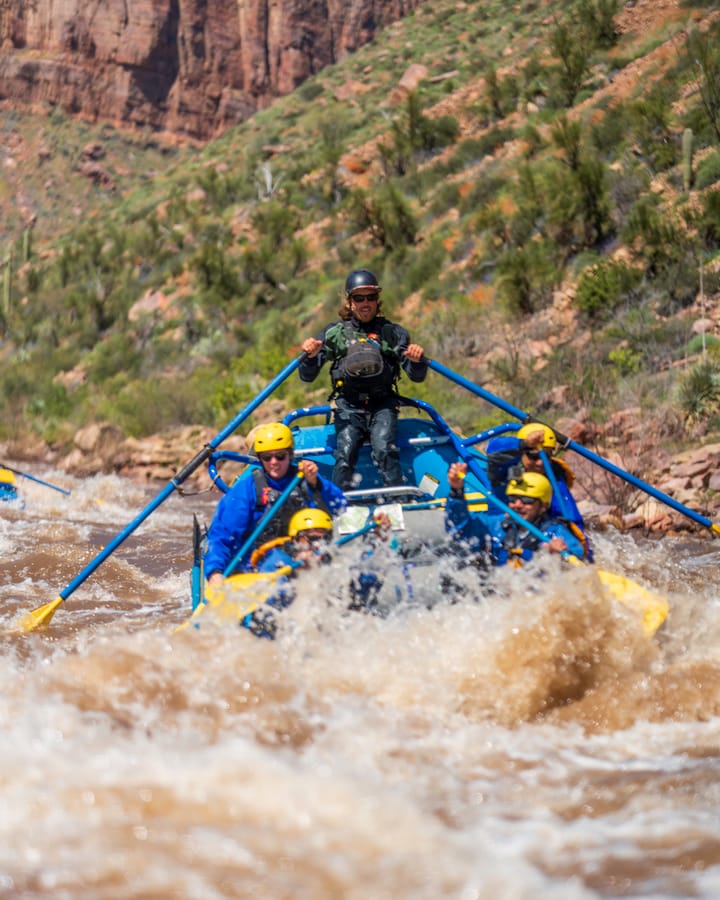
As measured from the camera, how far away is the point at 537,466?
6.10 meters

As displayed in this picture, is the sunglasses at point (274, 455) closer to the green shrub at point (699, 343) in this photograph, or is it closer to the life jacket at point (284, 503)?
the life jacket at point (284, 503)

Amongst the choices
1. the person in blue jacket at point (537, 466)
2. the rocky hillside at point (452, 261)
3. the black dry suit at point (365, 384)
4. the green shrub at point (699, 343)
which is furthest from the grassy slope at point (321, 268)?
the person in blue jacket at point (537, 466)

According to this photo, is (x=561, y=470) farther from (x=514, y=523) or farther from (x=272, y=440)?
(x=272, y=440)

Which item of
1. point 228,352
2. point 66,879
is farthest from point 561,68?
point 66,879

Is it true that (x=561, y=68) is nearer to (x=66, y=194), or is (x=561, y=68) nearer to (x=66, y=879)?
(x=66, y=879)

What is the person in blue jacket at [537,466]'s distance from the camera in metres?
5.92

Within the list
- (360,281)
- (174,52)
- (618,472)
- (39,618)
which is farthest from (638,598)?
(174,52)

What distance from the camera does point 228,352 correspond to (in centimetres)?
2295

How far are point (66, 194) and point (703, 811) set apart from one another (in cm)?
5855

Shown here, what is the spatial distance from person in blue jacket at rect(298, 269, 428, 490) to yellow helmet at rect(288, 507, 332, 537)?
3.92 feet

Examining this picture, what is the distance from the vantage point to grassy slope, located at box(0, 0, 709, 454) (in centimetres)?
1566

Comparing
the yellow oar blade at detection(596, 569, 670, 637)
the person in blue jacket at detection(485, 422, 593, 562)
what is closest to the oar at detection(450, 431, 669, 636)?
the yellow oar blade at detection(596, 569, 670, 637)

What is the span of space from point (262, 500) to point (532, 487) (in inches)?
63.6

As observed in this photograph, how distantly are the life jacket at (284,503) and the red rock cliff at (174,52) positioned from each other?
61.5m
